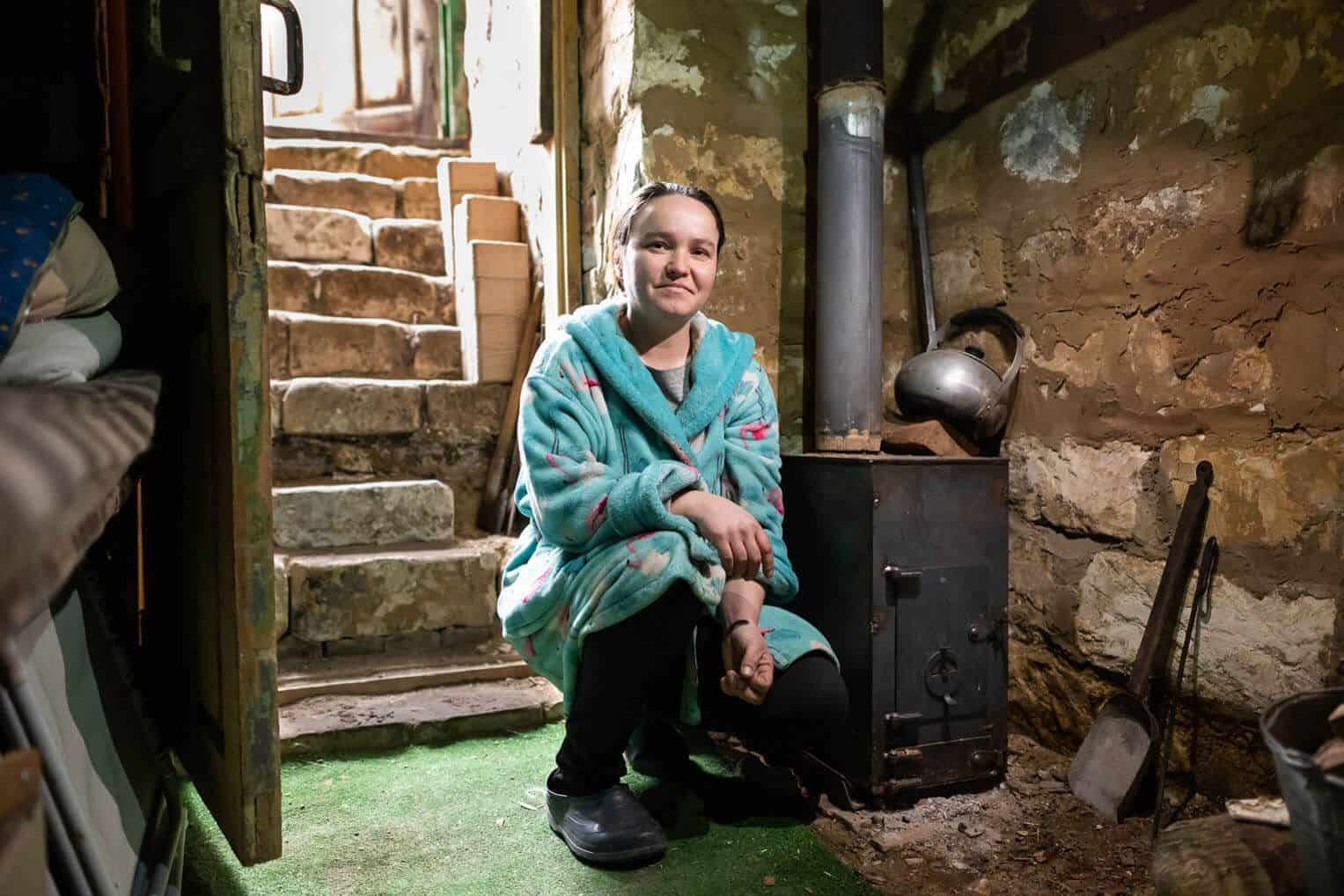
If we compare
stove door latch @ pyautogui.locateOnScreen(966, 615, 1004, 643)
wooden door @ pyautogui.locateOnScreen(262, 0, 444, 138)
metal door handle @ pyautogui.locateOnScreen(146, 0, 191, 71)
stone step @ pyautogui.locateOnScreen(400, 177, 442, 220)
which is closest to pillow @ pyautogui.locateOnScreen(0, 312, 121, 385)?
metal door handle @ pyautogui.locateOnScreen(146, 0, 191, 71)

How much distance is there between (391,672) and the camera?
253 cm

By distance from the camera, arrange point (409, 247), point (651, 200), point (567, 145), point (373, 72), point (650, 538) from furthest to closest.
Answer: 1. point (373, 72)
2. point (409, 247)
3. point (567, 145)
4. point (651, 200)
5. point (650, 538)

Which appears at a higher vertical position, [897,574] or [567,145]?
[567,145]

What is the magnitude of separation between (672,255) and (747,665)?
860 millimetres

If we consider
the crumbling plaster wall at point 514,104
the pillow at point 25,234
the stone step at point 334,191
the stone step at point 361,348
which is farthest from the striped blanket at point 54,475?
the stone step at point 334,191

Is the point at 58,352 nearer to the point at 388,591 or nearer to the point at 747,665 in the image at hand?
the point at 747,665

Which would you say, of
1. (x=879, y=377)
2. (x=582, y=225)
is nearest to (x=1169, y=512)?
(x=879, y=377)

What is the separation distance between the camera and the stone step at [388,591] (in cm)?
252

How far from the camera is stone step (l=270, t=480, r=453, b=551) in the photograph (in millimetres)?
2719

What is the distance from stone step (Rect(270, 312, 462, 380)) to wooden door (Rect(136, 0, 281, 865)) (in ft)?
5.82

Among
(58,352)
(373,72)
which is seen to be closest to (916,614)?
(58,352)

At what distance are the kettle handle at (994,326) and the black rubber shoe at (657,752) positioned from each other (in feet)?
4.05

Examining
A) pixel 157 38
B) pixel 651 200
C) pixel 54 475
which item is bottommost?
pixel 54 475

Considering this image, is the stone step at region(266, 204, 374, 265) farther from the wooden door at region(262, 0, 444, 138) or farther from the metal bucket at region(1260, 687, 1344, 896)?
the metal bucket at region(1260, 687, 1344, 896)
